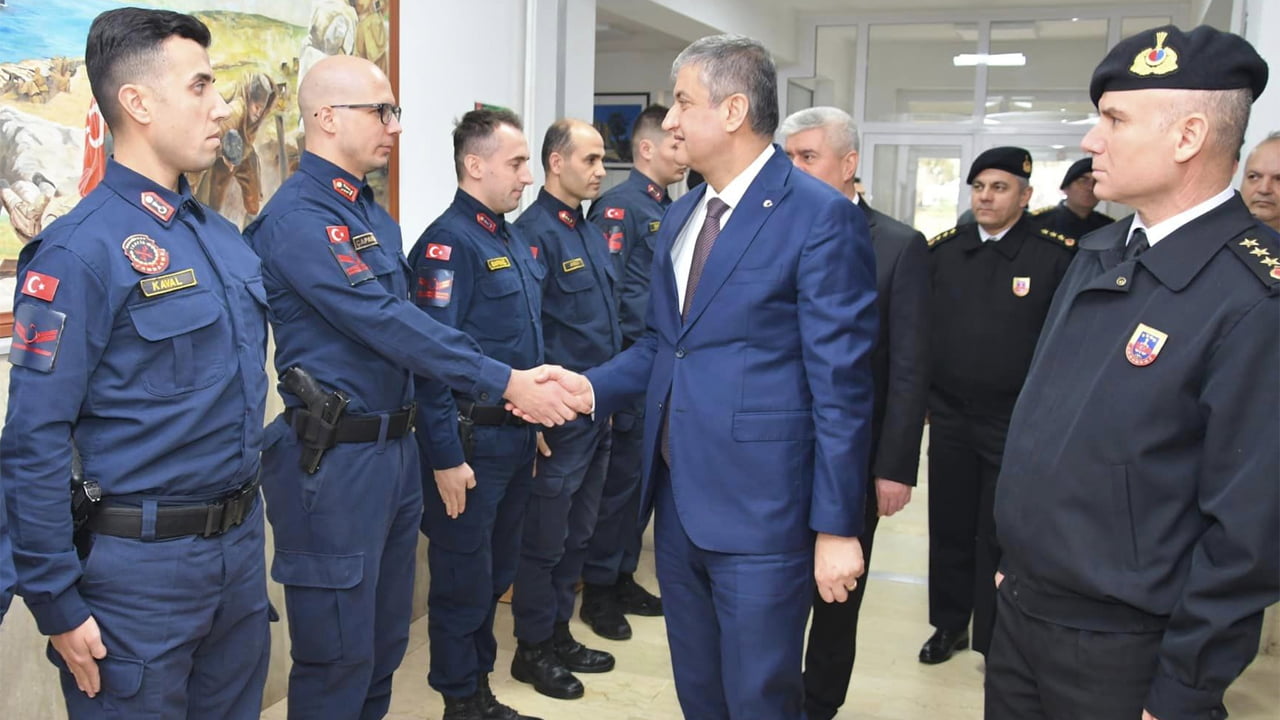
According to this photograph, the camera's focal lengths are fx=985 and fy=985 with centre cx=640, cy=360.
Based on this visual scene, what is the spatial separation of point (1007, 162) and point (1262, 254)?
→ 7.02 feet

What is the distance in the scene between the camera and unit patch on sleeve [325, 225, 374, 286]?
85.2 inches

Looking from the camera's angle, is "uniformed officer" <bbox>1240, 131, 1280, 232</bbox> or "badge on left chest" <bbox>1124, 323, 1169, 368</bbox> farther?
"uniformed officer" <bbox>1240, 131, 1280, 232</bbox>

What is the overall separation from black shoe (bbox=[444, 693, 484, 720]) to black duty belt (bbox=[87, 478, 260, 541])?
4.31 feet

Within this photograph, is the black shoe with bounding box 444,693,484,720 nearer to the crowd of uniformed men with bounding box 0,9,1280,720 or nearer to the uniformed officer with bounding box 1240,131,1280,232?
the crowd of uniformed men with bounding box 0,9,1280,720

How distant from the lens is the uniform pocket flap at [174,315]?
5.34 ft

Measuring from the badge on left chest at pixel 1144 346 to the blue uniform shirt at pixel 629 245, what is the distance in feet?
8.50

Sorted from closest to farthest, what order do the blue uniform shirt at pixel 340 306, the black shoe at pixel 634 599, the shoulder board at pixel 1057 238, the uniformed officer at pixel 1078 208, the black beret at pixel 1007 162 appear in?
the blue uniform shirt at pixel 340 306 → the shoulder board at pixel 1057 238 → the black beret at pixel 1007 162 → the black shoe at pixel 634 599 → the uniformed officer at pixel 1078 208

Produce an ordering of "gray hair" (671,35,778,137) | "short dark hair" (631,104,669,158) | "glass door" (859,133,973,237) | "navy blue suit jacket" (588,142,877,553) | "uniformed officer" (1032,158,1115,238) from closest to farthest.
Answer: "navy blue suit jacket" (588,142,877,553) < "gray hair" (671,35,778,137) < "short dark hair" (631,104,669,158) < "uniformed officer" (1032,158,1115,238) < "glass door" (859,133,973,237)

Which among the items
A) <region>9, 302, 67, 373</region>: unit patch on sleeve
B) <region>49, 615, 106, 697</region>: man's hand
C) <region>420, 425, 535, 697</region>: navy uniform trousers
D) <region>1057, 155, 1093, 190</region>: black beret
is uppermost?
<region>1057, 155, 1093, 190</region>: black beret

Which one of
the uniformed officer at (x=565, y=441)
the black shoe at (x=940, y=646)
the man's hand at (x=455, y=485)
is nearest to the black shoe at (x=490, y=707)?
the uniformed officer at (x=565, y=441)

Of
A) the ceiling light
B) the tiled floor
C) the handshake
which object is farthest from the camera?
the ceiling light

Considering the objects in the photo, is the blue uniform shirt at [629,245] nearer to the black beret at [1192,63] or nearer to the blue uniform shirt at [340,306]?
the blue uniform shirt at [340,306]

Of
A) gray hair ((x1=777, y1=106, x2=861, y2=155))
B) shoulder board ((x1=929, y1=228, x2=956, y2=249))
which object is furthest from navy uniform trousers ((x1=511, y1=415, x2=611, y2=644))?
shoulder board ((x1=929, y1=228, x2=956, y2=249))

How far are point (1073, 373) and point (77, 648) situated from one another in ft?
5.42
